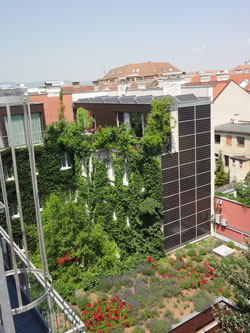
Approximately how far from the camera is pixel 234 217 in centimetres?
2112

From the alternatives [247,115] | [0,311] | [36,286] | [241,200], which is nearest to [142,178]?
[241,200]

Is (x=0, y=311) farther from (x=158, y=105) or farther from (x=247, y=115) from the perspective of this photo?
(x=247, y=115)

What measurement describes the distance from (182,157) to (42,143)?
10.2 metres

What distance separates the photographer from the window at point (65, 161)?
940 inches

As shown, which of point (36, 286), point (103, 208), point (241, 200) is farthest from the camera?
point (103, 208)

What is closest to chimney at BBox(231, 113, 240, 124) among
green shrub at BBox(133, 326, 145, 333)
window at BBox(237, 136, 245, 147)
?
window at BBox(237, 136, 245, 147)

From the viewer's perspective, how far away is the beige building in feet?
94.3

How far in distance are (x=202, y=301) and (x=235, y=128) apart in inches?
767

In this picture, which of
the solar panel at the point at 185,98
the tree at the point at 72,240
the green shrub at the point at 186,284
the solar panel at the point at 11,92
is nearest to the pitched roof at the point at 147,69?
the solar panel at the point at 185,98

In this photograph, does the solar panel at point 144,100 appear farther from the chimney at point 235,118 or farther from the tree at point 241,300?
the chimney at point 235,118

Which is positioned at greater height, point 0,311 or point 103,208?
point 0,311

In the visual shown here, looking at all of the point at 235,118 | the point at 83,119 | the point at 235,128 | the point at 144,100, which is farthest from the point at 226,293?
the point at 235,118

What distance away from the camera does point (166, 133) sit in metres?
18.4

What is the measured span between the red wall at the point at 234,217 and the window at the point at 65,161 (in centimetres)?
1133
